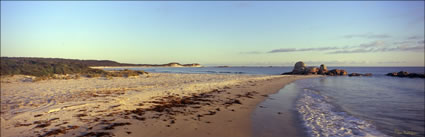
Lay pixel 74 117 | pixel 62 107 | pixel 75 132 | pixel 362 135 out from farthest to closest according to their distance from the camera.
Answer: pixel 62 107 → pixel 74 117 → pixel 362 135 → pixel 75 132

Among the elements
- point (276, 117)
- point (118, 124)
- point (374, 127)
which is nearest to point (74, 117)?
point (118, 124)

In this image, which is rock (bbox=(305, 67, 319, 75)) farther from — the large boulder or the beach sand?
the beach sand

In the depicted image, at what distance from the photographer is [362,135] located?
16.9 feet

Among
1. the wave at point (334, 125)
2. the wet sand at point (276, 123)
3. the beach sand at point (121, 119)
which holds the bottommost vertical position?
the wave at point (334, 125)

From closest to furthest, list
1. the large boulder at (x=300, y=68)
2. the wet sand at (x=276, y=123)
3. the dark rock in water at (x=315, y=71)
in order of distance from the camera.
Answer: the wet sand at (x=276, y=123)
the dark rock in water at (x=315, y=71)
the large boulder at (x=300, y=68)

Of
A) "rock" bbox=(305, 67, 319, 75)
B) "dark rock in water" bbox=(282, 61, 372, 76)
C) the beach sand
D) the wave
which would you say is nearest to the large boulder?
"dark rock in water" bbox=(282, 61, 372, 76)

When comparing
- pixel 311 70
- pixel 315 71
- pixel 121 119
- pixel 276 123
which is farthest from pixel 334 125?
pixel 315 71

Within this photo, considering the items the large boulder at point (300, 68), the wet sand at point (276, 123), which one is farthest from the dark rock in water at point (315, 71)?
the wet sand at point (276, 123)

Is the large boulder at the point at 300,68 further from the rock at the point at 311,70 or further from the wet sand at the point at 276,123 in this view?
the wet sand at the point at 276,123

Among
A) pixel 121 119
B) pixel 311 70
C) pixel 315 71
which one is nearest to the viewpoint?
pixel 121 119

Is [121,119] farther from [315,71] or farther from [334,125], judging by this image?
[315,71]

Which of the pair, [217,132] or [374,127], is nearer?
[217,132]

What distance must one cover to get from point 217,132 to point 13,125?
562 centimetres

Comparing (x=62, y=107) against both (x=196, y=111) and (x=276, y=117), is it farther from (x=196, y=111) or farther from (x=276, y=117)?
(x=276, y=117)
